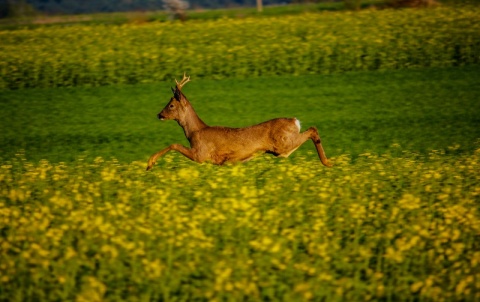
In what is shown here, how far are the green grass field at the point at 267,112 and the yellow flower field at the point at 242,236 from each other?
178 inches

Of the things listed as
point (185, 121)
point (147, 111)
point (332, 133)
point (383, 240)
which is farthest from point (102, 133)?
point (383, 240)

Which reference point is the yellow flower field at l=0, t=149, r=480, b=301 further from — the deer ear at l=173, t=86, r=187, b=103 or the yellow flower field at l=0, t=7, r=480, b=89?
the yellow flower field at l=0, t=7, r=480, b=89

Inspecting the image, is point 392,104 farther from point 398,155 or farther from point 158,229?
point 158,229

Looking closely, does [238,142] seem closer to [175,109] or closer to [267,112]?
[175,109]

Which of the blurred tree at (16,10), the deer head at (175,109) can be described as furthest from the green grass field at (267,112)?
the blurred tree at (16,10)

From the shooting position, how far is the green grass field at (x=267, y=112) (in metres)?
17.5

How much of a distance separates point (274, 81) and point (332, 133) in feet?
19.2

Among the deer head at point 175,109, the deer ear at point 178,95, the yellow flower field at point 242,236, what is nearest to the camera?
the yellow flower field at point 242,236

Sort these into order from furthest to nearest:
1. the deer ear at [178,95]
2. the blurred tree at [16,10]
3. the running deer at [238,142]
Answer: the blurred tree at [16,10] → the deer ear at [178,95] → the running deer at [238,142]

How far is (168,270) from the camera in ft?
32.3

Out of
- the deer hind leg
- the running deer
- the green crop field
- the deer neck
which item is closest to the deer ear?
the running deer

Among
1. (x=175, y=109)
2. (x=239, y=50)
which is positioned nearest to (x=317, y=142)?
(x=175, y=109)

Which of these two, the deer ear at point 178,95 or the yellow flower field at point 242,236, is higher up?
the deer ear at point 178,95

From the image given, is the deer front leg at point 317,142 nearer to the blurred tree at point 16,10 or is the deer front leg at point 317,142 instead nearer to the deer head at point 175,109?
the deer head at point 175,109
